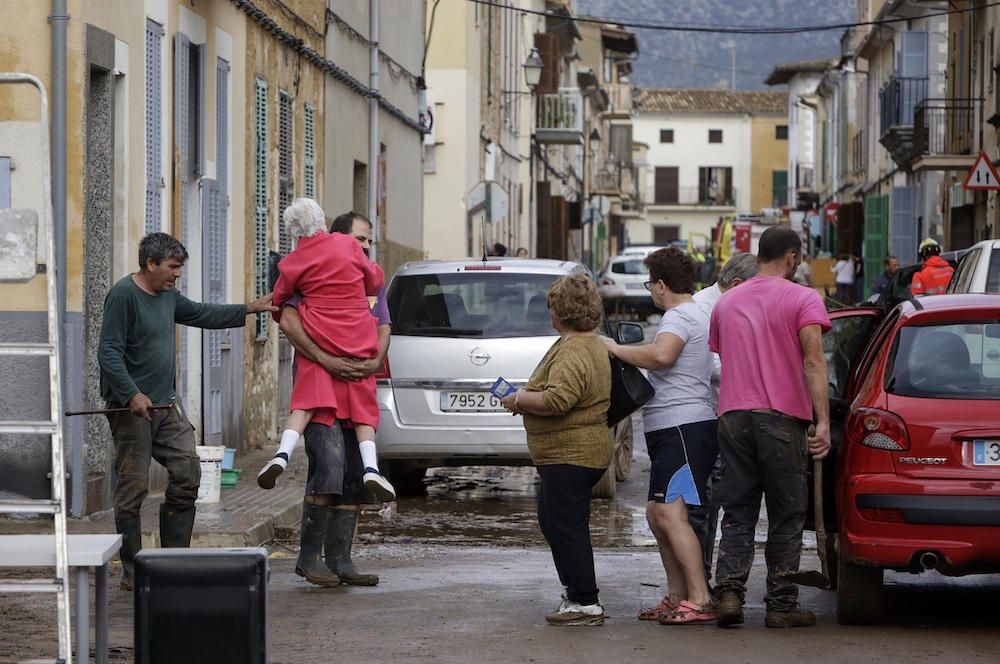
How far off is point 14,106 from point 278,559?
3.15 metres

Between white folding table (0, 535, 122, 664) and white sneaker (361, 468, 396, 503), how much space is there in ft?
9.22

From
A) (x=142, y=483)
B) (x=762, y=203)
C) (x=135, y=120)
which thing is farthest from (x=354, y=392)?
(x=762, y=203)

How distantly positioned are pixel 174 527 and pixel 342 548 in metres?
0.84

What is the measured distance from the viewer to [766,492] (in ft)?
27.0

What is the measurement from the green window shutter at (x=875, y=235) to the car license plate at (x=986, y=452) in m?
40.0

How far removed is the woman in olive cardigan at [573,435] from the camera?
26.6 ft

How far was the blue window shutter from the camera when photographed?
142 feet

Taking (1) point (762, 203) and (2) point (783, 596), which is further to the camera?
(1) point (762, 203)

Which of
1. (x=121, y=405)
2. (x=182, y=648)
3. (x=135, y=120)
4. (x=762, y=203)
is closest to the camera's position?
(x=182, y=648)

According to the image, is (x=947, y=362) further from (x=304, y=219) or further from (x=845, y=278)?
(x=845, y=278)

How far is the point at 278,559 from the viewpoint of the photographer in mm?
10602

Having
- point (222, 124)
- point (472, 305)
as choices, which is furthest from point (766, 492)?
point (222, 124)

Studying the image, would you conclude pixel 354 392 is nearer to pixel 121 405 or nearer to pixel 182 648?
pixel 121 405

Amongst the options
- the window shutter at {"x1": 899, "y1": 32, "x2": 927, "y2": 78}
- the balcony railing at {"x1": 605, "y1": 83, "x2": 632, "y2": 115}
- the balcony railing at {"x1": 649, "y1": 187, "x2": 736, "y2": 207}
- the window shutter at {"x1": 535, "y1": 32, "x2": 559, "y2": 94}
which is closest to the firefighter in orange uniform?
the window shutter at {"x1": 899, "y1": 32, "x2": 927, "y2": 78}
